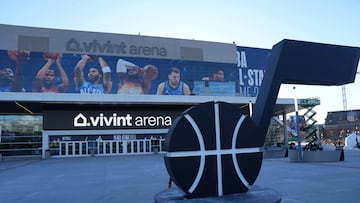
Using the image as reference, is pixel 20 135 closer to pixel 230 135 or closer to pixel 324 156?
pixel 324 156

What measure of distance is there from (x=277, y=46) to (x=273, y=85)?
4.20 feet

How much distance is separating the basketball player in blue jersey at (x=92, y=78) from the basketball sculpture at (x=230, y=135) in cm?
4242

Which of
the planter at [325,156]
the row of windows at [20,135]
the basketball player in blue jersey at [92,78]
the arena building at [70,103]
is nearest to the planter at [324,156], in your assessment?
the planter at [325,156]

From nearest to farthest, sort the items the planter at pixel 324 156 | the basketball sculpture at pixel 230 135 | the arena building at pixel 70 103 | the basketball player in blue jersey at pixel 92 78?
1. the basketball sculpture at pixel 230 135
2. the planter at pixel 324 156
3. the arena building at pixel 70 103
4. the basketball player in blue jersey at pixel 92 78

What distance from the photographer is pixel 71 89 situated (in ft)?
159

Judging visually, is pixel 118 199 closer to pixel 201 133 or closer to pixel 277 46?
pixel 201 133

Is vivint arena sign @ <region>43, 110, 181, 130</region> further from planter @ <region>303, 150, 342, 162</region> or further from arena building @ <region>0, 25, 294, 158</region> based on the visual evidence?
planter @ <region>303, 150, 342, 162</region>

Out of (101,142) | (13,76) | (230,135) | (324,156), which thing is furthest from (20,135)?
(230,135)

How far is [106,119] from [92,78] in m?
12.5

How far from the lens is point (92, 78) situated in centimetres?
4947

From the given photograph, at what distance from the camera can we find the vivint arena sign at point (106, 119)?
38.1 meters

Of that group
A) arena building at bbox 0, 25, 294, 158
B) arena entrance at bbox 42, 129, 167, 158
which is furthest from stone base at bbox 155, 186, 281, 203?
arena entrance at bbox 42, 129, 167, 158

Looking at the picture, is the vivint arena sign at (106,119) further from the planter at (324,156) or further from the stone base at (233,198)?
the stone base at (233,198)

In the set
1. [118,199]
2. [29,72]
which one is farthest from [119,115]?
[118,199]
